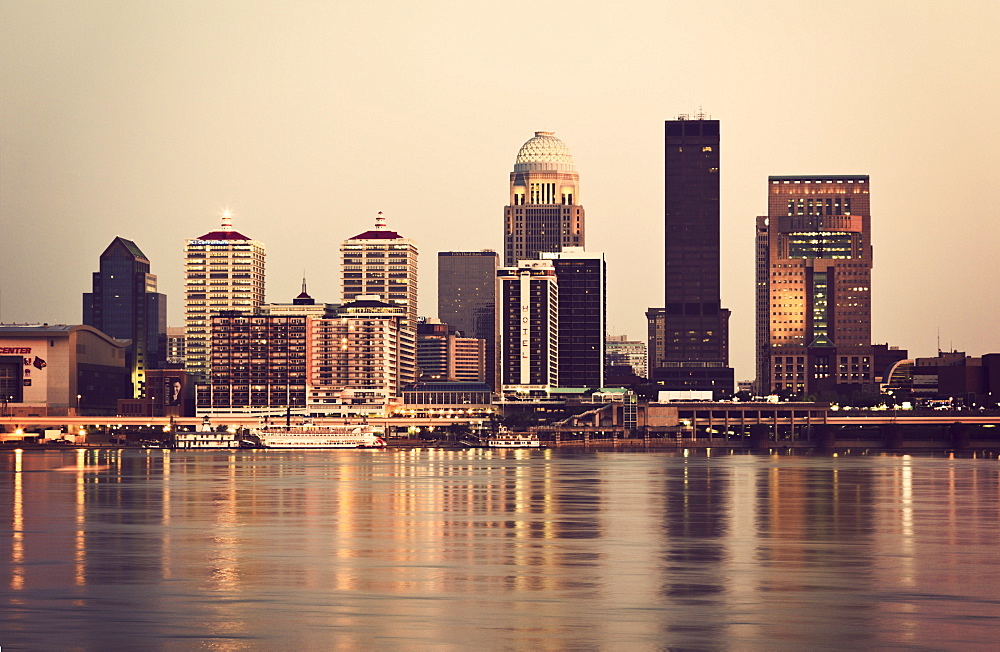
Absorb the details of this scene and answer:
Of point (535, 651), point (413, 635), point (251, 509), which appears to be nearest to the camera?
point (535, 651)

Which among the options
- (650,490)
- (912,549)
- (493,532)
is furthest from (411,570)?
(650,490)

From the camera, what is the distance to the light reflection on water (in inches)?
1642

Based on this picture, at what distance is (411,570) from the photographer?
56.9 m

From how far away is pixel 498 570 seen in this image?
187ft

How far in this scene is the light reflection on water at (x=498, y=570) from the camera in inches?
1642

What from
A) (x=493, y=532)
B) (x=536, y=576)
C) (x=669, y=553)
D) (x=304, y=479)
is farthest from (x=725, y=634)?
(x=304, y=479)

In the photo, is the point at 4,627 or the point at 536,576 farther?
the point at 536,576

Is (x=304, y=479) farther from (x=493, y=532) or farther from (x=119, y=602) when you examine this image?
(x=119, y=602)

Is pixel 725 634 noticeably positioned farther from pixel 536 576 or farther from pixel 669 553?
pixel 669 553

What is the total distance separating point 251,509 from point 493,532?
23.5 m

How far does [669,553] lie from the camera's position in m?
64.1

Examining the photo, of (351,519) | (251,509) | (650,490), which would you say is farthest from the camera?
(650,490)

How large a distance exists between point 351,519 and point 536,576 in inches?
1206

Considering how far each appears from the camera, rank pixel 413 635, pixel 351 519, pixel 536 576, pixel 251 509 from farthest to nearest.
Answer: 1. pixel 251 509
2. pixel 351 519
3. pixel 536 576
4. pixel 413 635
